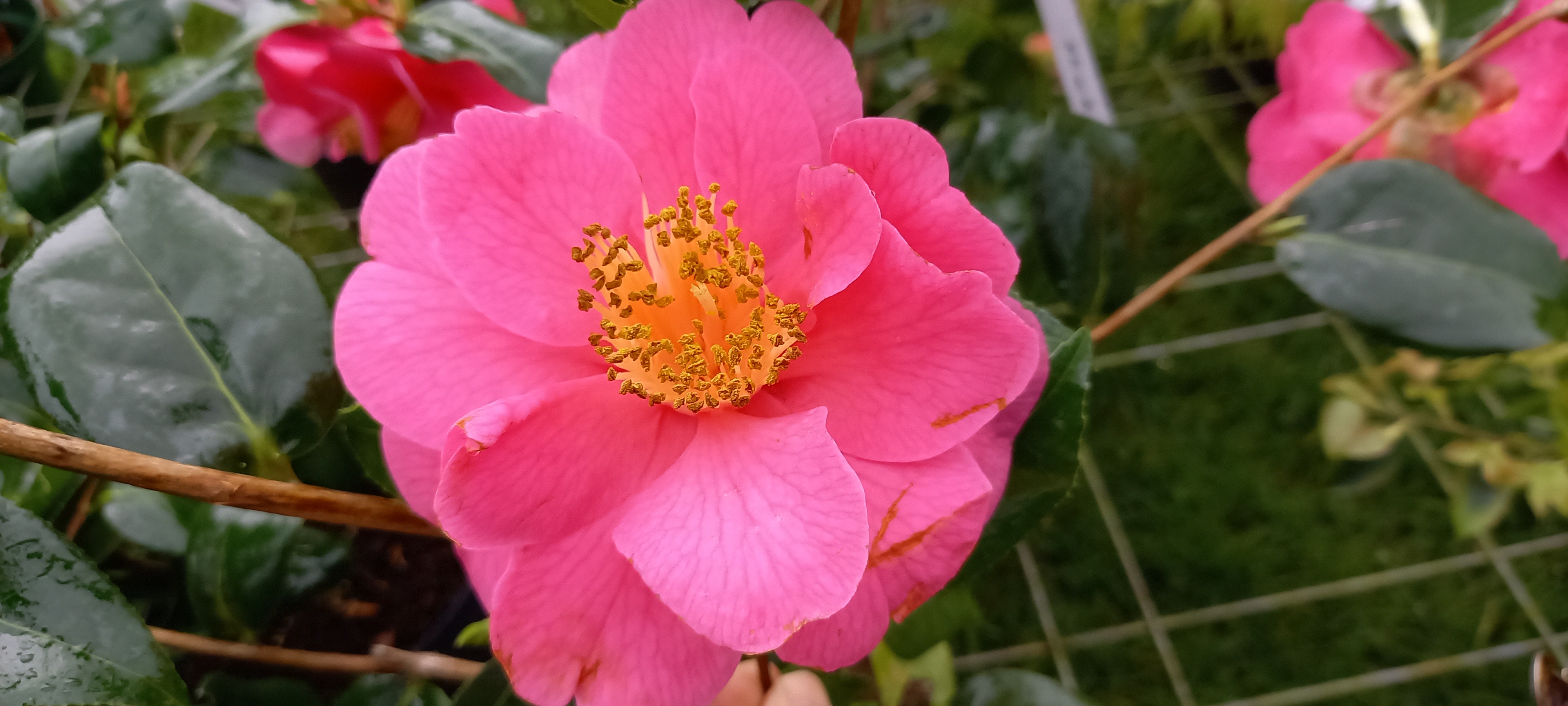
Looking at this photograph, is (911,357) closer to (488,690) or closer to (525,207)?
(525,207)

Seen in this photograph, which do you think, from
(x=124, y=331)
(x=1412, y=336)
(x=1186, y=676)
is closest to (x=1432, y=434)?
(x=1186, y=676)

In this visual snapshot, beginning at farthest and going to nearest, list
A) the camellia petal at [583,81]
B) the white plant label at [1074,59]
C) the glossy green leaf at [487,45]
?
the white plant label at [1074,59] < the glossy green leaf at [487,45] < the camellia petal at [583,81]

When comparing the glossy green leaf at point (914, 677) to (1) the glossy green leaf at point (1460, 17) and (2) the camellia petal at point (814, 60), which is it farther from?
(1) the glossy green leaf at point (1460, 17)

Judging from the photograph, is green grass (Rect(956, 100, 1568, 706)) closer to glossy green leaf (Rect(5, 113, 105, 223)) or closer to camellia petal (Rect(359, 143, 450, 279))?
camellia petal (Rect(359, 143, 450, 279))

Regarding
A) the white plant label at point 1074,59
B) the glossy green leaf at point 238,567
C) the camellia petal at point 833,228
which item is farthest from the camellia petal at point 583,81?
the white plant label at point 1074,59

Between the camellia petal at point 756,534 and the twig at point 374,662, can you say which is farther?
the twig at point 374,662

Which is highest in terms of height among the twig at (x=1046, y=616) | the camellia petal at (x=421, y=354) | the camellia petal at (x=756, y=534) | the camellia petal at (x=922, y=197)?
the camellia petal at (x=922, y=197)

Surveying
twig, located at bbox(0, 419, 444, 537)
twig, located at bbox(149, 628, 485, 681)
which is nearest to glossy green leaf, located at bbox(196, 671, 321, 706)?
twig, located at bbox(149, 628, 485, 681)

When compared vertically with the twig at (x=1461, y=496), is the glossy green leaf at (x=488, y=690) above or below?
above
